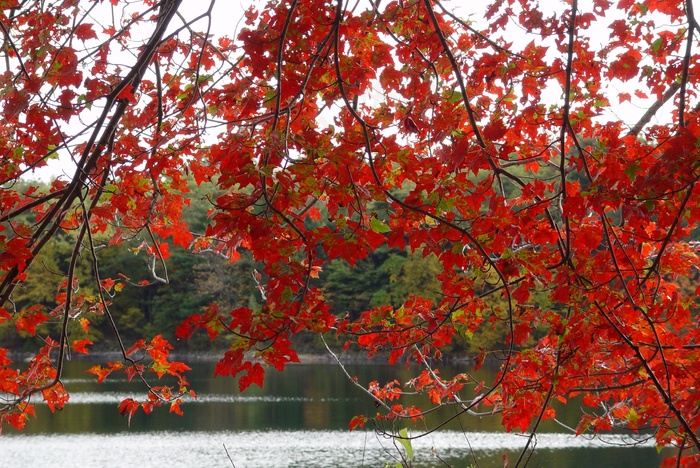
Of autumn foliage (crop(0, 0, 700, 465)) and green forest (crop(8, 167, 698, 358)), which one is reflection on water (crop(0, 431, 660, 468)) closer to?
autumn foliage (crop(0, 0, 700, 465))

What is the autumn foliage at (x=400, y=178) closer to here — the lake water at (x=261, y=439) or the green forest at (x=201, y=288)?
the lake water at (x=261, y=439)

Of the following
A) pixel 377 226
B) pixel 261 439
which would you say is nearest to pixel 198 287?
pixel 261 439

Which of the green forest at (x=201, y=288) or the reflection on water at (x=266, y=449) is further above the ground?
the green forest at (x=201, y=288)

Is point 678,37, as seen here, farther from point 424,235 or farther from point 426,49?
point 424,235

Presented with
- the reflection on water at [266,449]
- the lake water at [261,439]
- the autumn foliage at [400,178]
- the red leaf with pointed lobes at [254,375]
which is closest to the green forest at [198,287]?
the lake water at [261,439]

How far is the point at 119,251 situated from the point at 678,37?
30.5 m

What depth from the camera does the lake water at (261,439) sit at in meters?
12.3

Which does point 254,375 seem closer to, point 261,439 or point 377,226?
point 377,226

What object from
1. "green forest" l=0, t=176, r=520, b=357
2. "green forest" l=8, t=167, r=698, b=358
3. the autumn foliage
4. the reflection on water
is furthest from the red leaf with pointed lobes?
"green forest" l=0, t=176, r=520, b=357

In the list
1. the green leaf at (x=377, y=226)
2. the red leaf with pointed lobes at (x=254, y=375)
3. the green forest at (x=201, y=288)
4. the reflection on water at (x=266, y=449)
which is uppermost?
the green forest at (x=201, y=288)

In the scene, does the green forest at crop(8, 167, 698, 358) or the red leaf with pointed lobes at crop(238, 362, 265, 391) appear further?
the green forest at crop(8, 167, 698, 358)

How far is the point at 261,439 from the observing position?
46.4 feet

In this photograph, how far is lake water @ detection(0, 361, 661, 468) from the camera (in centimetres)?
1231

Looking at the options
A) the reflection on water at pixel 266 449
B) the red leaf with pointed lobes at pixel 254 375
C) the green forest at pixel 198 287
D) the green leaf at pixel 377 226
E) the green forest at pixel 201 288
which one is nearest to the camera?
the green leaf at pixel 377 226
